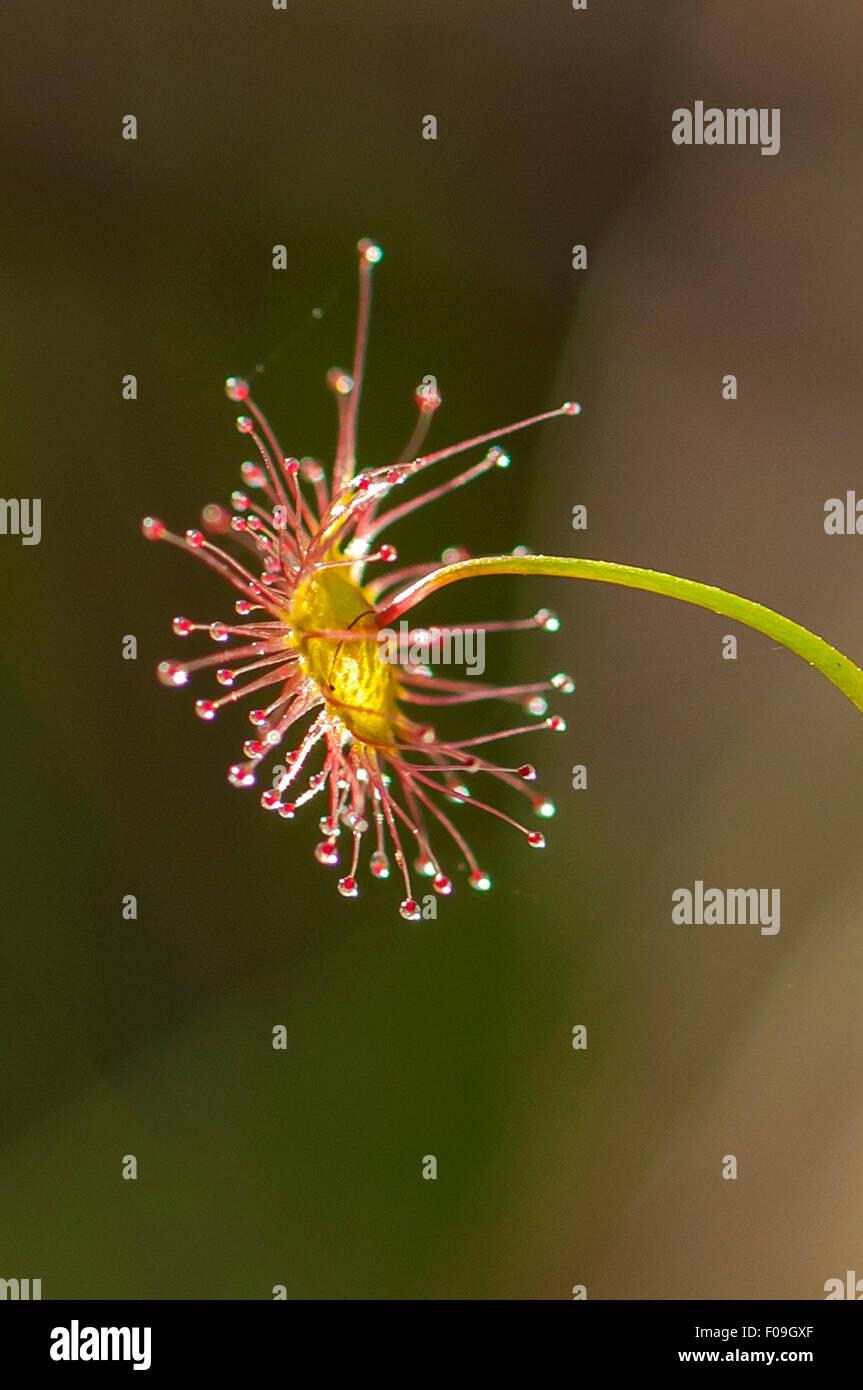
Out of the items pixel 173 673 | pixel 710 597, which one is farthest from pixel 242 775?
pixel 710 597

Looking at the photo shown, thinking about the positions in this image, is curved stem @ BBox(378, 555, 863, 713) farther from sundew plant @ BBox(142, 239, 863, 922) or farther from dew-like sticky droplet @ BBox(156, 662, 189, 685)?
dew-like sticky droplet @ BBox(156, 662, 189, 685)

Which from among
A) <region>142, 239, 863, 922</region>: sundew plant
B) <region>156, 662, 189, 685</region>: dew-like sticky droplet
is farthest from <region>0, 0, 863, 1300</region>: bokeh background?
<region>156, 662, 189, 685</region>: dew-like sticky droplet

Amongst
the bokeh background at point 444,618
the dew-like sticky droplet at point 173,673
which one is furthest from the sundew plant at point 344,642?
the bokeh background at point 444,618

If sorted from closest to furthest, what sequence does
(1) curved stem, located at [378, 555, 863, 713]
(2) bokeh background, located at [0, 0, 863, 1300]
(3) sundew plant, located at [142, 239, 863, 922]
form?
1. (1) curved stem, located at [378, 555, 863, 713]
2. (3) sundew plant, located at [142, 239, 863, 922]
3. (2) bokeh background, located at [0, 0, 863, 1300]

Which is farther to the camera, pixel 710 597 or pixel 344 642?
pixel 344 642

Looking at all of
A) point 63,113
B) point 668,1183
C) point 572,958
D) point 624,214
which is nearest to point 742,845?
point 572,958

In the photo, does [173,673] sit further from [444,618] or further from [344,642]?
[444,618]

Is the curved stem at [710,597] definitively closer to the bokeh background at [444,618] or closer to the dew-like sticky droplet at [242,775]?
the dew-like sticky droplet at [242,775]

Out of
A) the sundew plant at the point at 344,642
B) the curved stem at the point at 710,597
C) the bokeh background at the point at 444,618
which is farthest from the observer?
the bokeh background at the point at 444,618
